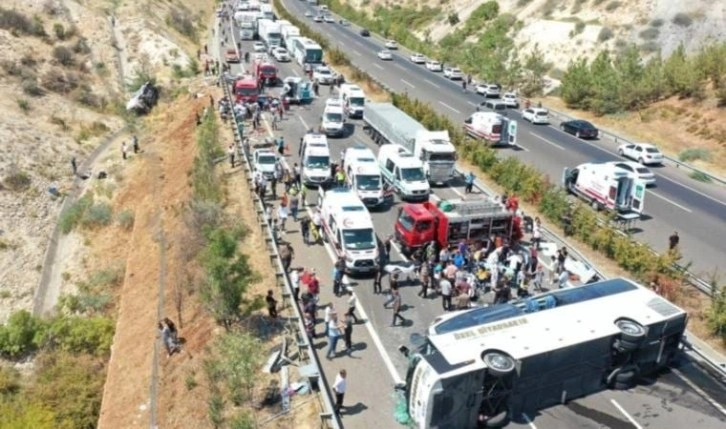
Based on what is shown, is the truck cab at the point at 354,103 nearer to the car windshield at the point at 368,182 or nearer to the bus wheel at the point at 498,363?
the car windshield at the point at 368,182

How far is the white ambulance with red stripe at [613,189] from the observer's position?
31219 millimetres

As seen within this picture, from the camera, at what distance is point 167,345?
22375mm

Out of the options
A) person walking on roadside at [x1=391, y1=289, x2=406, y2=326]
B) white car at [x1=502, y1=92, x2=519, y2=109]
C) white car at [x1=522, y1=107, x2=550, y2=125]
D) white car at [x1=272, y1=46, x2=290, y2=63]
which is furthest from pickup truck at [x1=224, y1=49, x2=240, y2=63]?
person walking on roadside at [x1=391, y1=289, x2=406, y2=326]

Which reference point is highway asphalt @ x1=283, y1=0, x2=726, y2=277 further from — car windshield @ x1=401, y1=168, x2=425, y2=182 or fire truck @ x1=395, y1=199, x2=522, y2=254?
car windshield @ x1=401, y1=168, x2=425, y2=182

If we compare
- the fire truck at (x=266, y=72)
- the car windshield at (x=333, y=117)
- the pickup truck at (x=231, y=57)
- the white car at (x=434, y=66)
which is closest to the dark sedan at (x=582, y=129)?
the car windshield at (x=333, y=117)

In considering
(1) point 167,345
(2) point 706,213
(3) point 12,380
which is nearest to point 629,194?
(2) point 706,213

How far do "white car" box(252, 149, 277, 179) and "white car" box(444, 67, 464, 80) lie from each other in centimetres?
4008

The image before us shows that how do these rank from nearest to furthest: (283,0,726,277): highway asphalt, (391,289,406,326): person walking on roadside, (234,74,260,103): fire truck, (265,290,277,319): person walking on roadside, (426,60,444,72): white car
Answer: (265,290,277,319): person walking on roadside → (391,289,406,326): person walking on roadside → (283,0,726,277): highway asphalt → (234,74,260,103): fire truck → (426,60,444,72): white car

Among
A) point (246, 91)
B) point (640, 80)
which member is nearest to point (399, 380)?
point (246, 91)

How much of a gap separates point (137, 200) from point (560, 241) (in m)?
26.7

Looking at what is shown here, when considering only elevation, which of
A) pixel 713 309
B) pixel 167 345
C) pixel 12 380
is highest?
pixel 713 309

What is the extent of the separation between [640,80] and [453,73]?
71.8 feet

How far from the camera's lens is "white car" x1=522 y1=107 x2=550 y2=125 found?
51.4 m

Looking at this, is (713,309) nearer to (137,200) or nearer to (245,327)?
(245,327)
